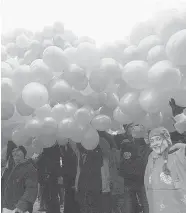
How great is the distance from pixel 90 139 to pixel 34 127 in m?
0.42

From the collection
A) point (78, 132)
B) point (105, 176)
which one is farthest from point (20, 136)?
point (105, 176)

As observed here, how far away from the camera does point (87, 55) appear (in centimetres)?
230

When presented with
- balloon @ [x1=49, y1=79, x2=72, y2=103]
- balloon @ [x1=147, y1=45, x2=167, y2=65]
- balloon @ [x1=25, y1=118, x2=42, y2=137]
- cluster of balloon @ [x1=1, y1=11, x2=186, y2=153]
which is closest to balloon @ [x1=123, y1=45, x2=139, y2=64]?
cluster of balloon @ [x1=1, y1=11, x2=186, y2=153]

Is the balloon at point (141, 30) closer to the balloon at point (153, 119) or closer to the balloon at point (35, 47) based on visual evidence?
the balloon at point (153, 119)

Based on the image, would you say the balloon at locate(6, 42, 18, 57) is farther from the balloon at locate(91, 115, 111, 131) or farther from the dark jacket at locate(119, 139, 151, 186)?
the dark jacket at locate(119, 139, 151, 186)

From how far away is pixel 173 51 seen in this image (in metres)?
1.98

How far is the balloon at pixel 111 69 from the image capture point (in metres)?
2.23

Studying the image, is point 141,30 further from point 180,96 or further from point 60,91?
point 60,91

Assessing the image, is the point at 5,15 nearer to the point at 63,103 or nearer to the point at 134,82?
the point at 63,103

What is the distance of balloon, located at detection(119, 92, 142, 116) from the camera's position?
2.17 metres

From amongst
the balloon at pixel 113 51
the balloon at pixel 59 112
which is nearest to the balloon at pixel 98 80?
the balloon at pixel 113 51

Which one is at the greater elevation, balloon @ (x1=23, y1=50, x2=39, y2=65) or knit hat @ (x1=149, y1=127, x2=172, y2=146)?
balloon @ (x1=23, y1=50, x2=39, y2=65)

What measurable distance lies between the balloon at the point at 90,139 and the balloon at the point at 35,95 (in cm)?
38

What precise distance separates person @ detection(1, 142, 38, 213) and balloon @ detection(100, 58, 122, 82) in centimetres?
92
